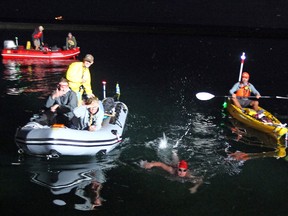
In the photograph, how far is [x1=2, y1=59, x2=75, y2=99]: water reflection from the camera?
1722 cm

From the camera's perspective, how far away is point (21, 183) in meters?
8.62

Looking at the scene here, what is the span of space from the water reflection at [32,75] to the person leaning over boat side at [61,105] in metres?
6.67

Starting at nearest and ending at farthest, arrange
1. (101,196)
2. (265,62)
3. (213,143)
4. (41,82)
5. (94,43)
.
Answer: (101,196) → (213,143) → (41,82) → (265,62) → (94,43)

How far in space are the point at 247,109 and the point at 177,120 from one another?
2.47 m

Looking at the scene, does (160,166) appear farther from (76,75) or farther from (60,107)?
(76,75)

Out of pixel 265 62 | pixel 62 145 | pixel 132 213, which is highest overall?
pixel 265 62

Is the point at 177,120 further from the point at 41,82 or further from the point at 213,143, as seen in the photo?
the point at 41,82

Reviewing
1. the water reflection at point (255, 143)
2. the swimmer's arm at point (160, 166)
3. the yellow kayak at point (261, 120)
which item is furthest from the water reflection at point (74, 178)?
the yellow kayak at point (261, 120)

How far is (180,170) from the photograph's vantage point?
8.80m

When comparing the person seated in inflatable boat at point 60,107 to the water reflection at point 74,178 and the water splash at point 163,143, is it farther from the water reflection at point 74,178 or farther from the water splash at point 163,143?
the water splash at point 163,143

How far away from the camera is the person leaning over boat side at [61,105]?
955 cm

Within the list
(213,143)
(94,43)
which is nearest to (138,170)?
(213,143)

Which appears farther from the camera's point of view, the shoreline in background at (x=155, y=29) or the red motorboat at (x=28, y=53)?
the shoreline in background at (x=155, y=29)

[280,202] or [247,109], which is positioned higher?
[247,109]
